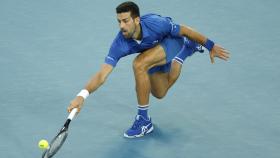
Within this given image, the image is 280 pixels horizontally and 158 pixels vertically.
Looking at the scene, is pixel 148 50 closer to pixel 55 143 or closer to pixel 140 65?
pixel 140 65

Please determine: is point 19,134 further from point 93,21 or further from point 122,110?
point 93,21

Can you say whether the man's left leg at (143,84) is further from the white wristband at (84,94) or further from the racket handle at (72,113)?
the racket handle at (72,113)

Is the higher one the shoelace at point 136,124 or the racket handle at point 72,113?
the racket handle at point 72,113

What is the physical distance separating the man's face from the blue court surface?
3.46ft

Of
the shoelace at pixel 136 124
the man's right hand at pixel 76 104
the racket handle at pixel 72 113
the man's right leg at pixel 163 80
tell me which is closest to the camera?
the racket handle at pixel 72 113

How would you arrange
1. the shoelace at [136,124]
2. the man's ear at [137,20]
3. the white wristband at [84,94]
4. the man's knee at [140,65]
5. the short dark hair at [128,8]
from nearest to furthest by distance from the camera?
the white wristband at [84,94] → the short dark hair at [128,8] → the man's ear at [137,20] → the man's knee at [140,65] → the shoelace at [136,124]

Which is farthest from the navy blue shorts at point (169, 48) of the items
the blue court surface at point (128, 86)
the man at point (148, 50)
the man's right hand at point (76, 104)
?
the man's right hand at point (76, 104)

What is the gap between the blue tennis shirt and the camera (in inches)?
223

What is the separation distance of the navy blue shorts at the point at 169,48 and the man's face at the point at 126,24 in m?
0.48

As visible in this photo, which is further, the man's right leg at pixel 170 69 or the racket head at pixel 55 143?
the man's right leg at pixel 170 69

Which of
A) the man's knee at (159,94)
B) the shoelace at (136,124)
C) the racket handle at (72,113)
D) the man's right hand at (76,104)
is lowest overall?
the shoelace at (136,124)

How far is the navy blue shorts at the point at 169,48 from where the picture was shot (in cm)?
599

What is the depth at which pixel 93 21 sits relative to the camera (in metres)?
8.38

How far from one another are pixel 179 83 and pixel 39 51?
6.07 ft
